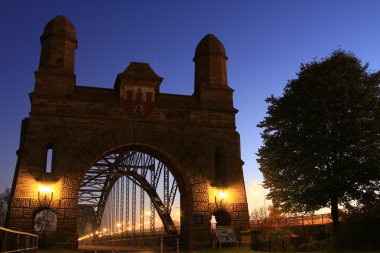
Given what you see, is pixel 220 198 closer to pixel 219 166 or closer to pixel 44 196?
pixel 219 166

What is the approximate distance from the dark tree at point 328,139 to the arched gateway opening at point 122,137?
14.2ft

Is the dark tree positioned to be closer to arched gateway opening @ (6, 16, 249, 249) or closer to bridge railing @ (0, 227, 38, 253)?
arched gateway opening @ (6, 16, 249, 249)

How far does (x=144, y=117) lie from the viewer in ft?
84.3

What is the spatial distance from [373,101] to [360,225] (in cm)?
611

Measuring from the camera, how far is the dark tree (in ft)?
67.2

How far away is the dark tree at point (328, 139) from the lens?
20.5 m

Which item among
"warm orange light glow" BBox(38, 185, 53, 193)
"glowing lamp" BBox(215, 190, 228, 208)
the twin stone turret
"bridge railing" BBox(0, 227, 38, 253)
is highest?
the twin stone turret

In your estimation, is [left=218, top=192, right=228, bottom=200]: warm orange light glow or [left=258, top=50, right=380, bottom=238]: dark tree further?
[left=218, top=192, right=228, bottom=200]: warm orange light glow

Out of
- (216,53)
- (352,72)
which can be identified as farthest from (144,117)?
(352,72)

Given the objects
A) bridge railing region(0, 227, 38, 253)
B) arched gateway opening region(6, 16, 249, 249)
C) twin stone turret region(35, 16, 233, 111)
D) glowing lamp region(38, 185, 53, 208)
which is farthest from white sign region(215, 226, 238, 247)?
bridge railing region(0, 227, 38, 253)

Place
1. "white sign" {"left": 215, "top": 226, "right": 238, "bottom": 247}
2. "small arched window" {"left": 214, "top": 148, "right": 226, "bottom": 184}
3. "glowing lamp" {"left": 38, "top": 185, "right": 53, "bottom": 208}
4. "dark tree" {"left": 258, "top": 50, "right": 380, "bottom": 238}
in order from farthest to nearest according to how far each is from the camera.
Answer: "small arched window" {"left": 214, "top": 148, "right": 226, "bottom": 184}
"white sign" {"left": 215, "top": 226, "right": 238, "bottom": 247}
"glowing lamp" {"left": 38, "top": 185, "right": 53, "bottom": 208}
"dark tree" {"left": 258, "top": 50, "right": 380, "bottom": 238}

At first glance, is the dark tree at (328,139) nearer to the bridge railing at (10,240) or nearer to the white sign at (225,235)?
the white sign at (225,235)

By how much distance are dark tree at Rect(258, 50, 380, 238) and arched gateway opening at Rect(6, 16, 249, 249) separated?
4316 mm

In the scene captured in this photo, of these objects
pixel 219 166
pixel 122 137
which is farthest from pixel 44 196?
pixel 219 166
